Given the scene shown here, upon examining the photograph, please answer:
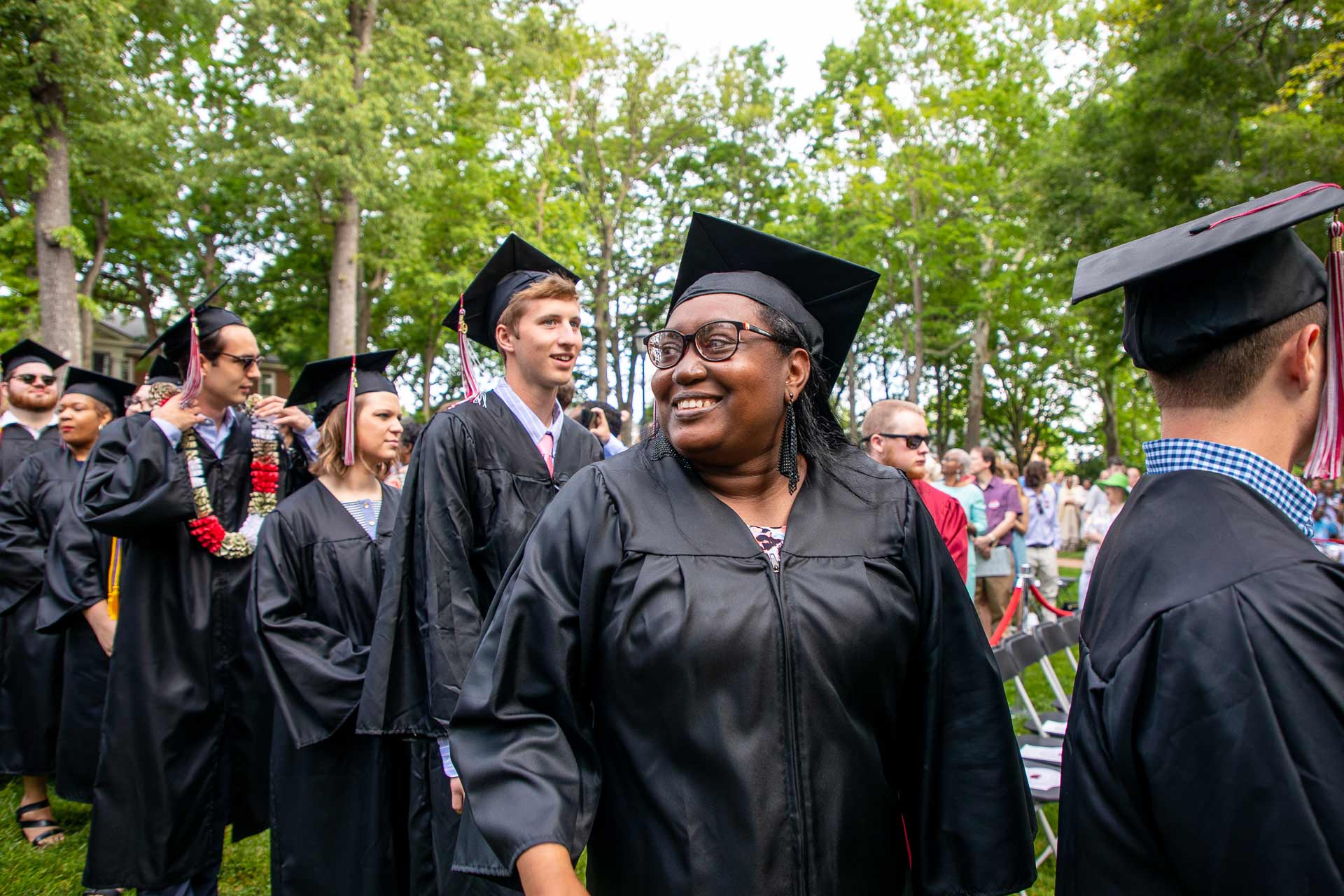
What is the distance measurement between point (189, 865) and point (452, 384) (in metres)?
36.0

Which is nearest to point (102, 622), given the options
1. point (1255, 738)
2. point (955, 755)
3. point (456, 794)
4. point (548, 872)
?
point (456, 794)

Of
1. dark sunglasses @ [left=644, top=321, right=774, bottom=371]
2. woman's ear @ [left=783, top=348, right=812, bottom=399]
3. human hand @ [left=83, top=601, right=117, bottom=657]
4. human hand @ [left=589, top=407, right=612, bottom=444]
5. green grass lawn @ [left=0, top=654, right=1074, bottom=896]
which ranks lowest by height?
green grass lawn @ [left=0, top=654, right=1074, bottom=896]

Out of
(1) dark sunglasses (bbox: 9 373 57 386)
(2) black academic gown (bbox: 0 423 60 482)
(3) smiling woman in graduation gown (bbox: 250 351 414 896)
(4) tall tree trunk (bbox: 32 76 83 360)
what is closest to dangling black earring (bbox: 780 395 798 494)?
(3) smiling woman in graduation gown (bbox: 250 351 414 896)

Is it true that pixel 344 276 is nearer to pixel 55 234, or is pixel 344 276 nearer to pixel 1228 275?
pixel 55 234

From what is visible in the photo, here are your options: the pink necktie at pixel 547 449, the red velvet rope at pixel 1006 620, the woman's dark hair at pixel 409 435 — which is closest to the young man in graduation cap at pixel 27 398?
the woman's dark hair at pixel 409 435

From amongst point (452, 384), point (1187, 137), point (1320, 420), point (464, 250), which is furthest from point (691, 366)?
point (452, 384)

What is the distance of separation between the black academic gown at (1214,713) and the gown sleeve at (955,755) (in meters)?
0.38

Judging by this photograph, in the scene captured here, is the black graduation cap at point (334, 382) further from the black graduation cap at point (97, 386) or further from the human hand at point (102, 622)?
the black graduation cap at point (97, 386)

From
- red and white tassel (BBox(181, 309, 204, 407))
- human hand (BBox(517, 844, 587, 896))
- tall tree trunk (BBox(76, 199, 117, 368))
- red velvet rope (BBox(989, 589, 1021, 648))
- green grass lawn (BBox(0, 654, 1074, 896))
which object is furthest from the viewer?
tall tree trunk (BBox(76, 199, 117, 368))

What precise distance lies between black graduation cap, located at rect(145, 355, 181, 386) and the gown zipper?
3.72 meters

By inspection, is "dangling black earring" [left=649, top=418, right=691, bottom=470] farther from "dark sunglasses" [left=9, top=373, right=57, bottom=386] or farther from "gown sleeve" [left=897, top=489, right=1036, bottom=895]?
"dark sunglasses" [left=9, top=373, right=57, bottom=386]

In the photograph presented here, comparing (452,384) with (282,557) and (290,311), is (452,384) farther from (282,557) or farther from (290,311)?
(282,557)

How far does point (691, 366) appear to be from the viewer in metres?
1.96

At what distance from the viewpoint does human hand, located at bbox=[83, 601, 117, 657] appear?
13.9ft
